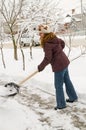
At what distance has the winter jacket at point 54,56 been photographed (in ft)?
19.8

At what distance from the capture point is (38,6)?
12969mm

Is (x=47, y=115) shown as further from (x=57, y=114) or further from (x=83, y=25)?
(x=83, y=25)

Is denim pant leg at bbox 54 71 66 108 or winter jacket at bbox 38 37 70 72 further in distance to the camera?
denim pant leg at bbox 54 71 66 108

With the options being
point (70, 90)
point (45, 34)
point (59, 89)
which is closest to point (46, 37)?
point (45, 34)

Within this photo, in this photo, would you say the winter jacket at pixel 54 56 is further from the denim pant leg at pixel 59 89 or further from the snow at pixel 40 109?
the snow at pixel 40 109

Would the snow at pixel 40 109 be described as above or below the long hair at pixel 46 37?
below

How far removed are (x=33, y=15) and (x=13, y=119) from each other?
7421 millimetres

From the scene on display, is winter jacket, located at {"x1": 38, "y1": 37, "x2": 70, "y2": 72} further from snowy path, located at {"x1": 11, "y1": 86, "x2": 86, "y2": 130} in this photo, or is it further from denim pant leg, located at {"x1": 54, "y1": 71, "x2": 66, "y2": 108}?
snowy path, located at {"x1": 11, "y1": 86, "x2": 86, "y2": 130}

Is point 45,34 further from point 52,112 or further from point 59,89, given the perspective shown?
point 52,112

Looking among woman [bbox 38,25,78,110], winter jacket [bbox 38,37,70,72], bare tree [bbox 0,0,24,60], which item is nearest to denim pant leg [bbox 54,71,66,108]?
woman [bbox 38,25,78,110]

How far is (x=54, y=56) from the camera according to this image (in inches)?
244

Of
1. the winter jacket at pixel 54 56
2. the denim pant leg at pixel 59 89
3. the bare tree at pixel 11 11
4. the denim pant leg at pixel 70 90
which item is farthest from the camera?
the bare tree at pixel 11 11

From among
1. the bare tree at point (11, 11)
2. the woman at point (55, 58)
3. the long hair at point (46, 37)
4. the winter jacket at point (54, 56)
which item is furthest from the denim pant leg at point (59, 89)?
the bare tree at point (11, 11)

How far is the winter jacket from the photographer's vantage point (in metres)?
6.03
